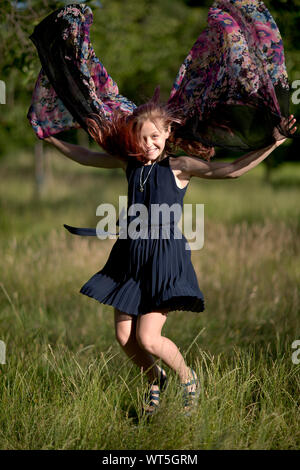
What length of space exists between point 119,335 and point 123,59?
10.4 meters

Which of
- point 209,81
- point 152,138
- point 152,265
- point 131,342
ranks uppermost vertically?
point 209,81

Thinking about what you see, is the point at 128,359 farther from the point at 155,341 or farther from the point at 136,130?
the point at 136,130

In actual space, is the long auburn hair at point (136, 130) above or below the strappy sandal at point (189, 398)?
above

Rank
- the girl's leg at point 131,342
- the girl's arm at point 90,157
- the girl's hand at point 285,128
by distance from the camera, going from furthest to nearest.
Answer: the girl's arm at point 90,157 < the girl's leg at point 131,342 < the girl's hand at point 285,128

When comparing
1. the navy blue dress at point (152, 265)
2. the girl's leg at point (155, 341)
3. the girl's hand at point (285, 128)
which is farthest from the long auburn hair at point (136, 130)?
the girl's leg at point (155, 341)

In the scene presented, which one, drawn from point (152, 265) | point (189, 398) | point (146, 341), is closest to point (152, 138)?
point (152, 265)

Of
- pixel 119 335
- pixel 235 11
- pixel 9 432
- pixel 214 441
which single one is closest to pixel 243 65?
pixel 235 11

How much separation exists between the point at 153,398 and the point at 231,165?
48.7 inches

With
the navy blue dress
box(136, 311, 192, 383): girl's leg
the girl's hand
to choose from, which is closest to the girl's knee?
box(136, 311, 192, 383): girl's leg

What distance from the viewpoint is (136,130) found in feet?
8.65

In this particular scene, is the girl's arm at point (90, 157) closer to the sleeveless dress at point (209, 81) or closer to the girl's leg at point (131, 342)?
the sleeveless dress at point (209, 81)

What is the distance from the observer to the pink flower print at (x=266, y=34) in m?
2.58

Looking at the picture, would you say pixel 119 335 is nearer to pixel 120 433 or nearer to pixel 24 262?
pixel 120 433

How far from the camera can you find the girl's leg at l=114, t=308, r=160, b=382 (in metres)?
2.71
